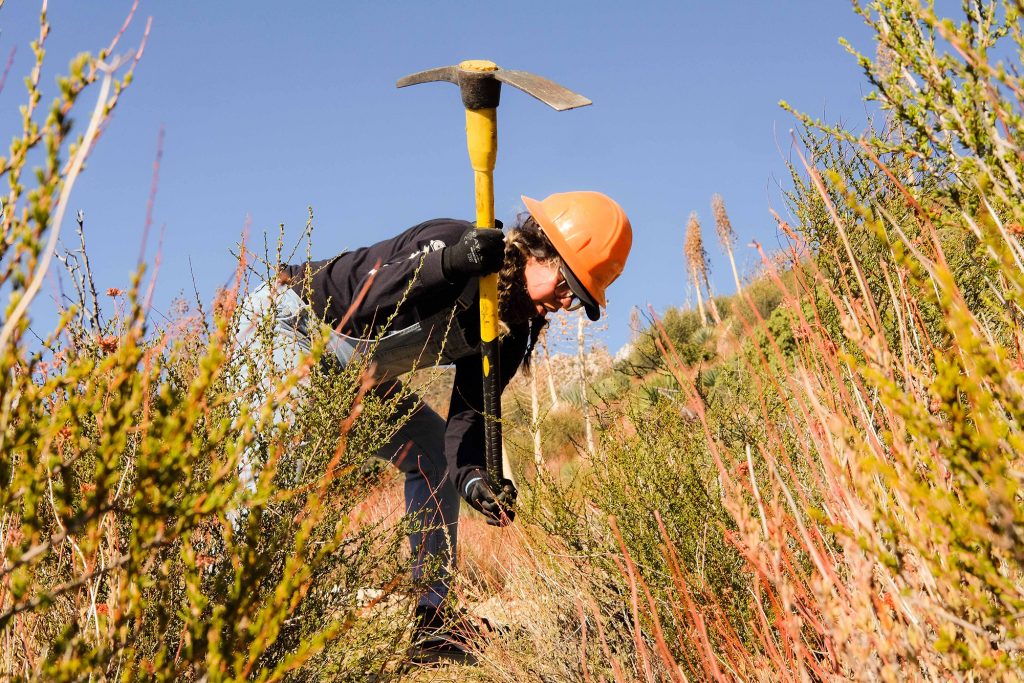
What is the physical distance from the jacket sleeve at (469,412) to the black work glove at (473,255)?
27.4 inches

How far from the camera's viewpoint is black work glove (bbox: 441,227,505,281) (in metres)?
3.08

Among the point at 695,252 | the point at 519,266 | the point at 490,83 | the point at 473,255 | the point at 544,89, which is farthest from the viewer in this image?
the point at 695,252

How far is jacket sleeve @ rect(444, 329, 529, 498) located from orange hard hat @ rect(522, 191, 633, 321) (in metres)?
0.41

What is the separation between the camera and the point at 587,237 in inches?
147

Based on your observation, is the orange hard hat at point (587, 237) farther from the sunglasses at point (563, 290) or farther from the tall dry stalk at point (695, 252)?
the tall dry stalk at point (695, 252)

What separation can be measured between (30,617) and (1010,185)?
2502mm

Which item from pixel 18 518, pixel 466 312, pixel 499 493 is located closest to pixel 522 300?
pixel 466 312

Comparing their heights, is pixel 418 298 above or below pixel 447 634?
above

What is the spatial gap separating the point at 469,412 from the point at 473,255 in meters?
1.02

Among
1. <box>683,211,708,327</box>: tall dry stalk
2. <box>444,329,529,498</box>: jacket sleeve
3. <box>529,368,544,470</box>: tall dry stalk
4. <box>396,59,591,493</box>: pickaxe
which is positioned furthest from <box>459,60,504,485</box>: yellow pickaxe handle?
<box>683,211,708,327</box>: tall dry stalk

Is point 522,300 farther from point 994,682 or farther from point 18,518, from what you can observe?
point 994,682

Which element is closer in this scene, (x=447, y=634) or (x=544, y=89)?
(x=544, y=89)

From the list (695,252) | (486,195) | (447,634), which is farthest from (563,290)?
(695,252)

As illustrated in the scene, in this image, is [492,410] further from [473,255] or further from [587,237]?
[587,237]
